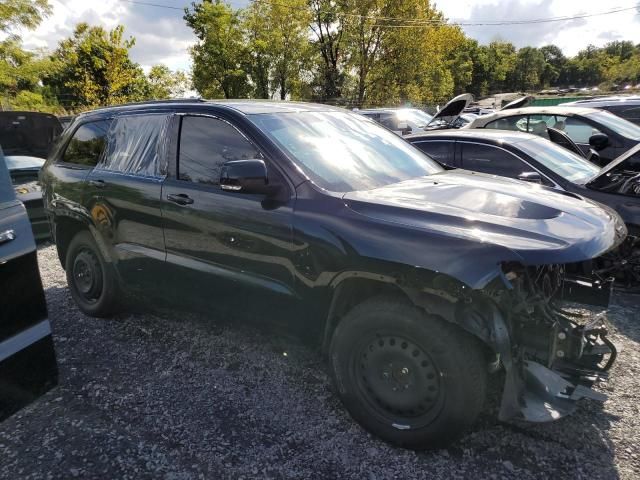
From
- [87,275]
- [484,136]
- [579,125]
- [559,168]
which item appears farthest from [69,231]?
[579,125]

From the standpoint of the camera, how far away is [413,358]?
2.33m

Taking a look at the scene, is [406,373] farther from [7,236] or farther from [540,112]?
[540,112]

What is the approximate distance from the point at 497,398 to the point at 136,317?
312 centimetres

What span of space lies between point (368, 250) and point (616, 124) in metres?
6.07

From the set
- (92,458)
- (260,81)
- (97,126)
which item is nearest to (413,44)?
(260,81)

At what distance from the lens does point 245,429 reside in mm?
2676

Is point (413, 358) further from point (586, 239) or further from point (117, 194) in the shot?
point (117, 194)

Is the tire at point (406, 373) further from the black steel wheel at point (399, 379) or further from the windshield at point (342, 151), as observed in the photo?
the windshield at point (342, 151)

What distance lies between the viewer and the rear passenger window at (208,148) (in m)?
3.00

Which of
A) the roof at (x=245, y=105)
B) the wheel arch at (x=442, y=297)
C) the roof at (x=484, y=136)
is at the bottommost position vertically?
the wheel arch at (x=442, y=297)

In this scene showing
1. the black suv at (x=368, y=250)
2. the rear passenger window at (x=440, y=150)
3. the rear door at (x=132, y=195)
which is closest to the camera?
the black suv at (x=368, y=250)

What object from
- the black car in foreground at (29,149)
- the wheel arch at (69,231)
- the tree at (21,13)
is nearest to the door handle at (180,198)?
the wheel arch at (69,231)

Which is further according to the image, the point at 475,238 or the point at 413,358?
the point at 413,358

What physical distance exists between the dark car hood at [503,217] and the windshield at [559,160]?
2.07 meters
